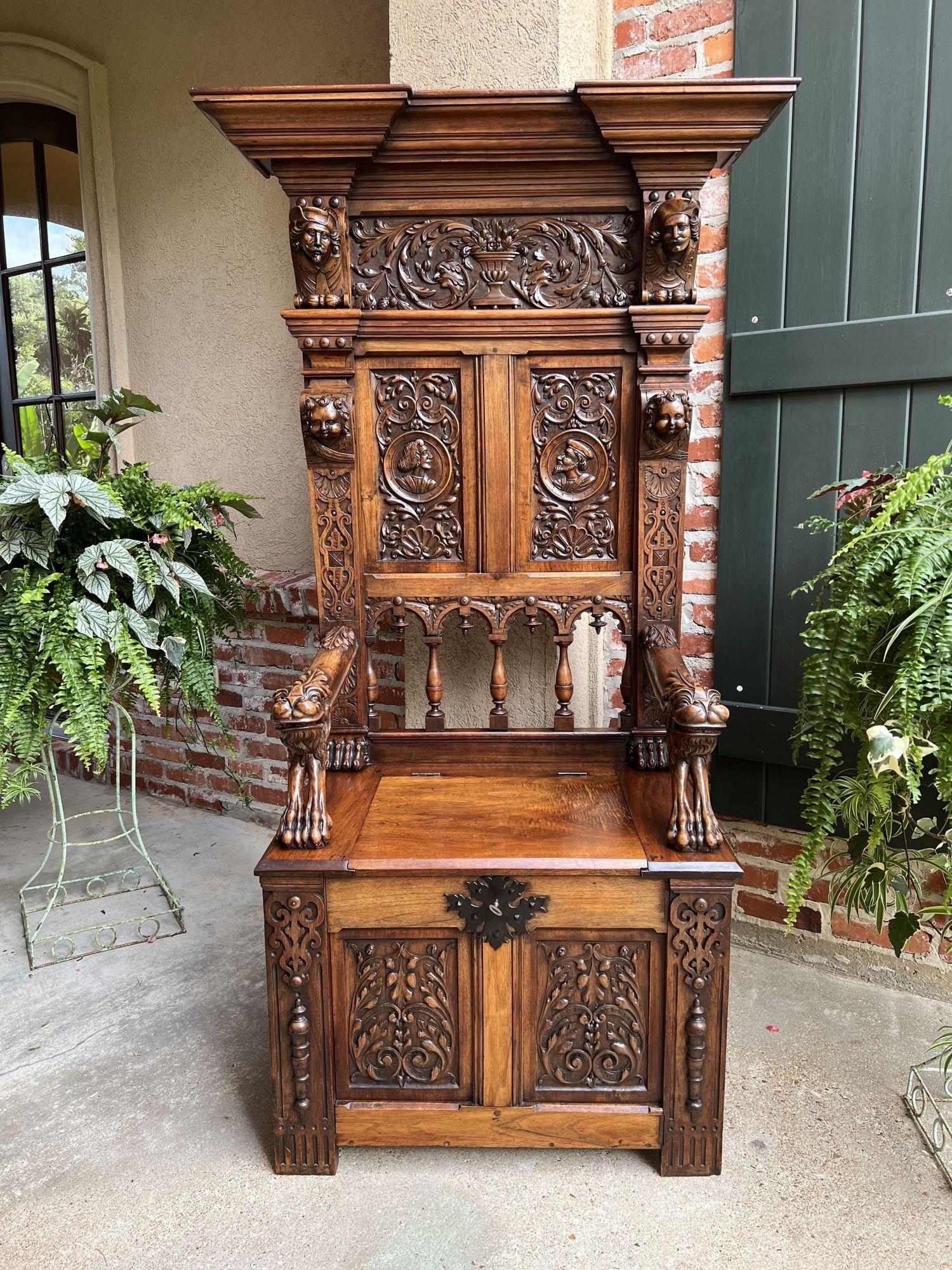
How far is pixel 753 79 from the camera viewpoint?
1546mm

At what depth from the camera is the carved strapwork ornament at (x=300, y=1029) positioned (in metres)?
1.45

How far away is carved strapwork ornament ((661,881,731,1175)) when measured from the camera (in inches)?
56.2

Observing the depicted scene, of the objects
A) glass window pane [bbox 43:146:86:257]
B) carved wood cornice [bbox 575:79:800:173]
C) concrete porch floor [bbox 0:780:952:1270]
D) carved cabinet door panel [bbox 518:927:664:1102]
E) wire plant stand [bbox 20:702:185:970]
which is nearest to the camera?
concrete porch floor [bbox 0:780:952:1270]

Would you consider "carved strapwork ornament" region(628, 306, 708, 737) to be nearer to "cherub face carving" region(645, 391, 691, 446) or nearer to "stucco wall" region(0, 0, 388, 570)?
"cherub face carving" region(645, 391, 691, 446)

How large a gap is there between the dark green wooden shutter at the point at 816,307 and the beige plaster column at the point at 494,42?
366 mm

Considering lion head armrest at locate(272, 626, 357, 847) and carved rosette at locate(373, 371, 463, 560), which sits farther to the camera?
carved rosette at locate(373, 371, 463, 560)

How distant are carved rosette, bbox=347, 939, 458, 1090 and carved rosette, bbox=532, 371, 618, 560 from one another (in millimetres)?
879

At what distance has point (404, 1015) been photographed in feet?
4.91

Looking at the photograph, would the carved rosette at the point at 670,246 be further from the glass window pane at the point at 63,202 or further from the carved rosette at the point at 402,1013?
the glass window pane at the point at 63,202

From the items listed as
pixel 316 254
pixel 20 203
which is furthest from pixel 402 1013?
pixel 20 203

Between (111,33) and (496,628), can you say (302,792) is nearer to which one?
(496,628)

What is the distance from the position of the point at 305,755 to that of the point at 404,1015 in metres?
0.49

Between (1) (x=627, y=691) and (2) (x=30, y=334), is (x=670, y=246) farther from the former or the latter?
(2) (x=30, y=334)

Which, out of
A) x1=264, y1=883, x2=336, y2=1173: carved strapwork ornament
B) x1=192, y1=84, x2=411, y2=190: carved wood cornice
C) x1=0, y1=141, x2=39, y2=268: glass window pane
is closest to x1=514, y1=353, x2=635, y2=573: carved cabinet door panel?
x1=192, y1=84, x2=411, y2=190: carved wood cornice
